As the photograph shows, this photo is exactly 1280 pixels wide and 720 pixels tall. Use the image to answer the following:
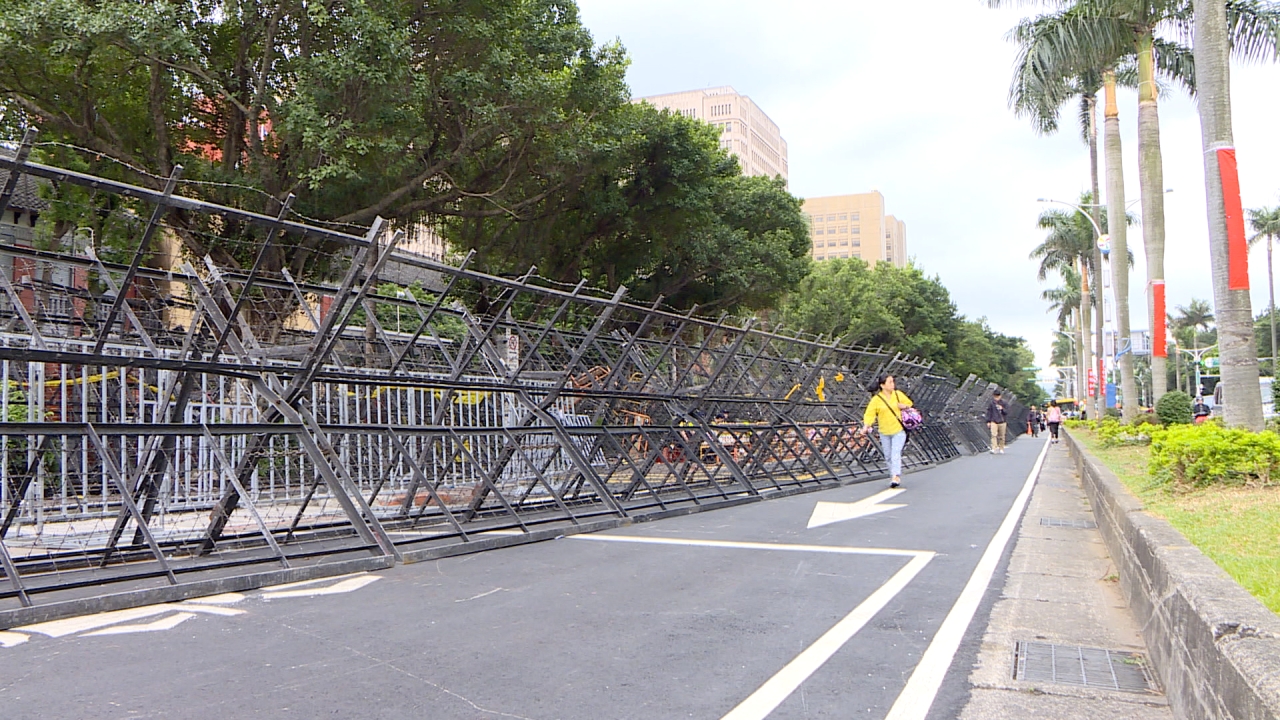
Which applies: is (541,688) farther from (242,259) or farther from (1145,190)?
(1145,190)

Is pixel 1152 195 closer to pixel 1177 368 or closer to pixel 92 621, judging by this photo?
pixel 92 621

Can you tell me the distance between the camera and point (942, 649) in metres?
5.03

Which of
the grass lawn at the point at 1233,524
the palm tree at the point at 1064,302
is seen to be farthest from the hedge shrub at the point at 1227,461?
the palm tree at the point at 1064,302

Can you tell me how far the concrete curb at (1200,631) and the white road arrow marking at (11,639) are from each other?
5565 mm

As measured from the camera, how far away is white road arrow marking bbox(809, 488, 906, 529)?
34.9 ft

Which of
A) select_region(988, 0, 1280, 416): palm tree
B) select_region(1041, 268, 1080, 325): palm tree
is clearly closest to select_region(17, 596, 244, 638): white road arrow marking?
select_region(988, 0, 1280, 416): palm tree

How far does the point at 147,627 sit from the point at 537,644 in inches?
91.0

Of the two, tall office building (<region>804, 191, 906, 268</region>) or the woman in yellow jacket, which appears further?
tall office building (<region>804, 191, 906, 268</region>)

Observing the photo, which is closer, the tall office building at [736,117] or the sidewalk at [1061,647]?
the sidewalk at [1061,647]

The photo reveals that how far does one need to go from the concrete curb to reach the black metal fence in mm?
5271

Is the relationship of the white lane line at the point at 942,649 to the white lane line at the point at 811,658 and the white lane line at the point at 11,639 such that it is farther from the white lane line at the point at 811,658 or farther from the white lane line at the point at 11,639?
the white lane line at the point at 11,639

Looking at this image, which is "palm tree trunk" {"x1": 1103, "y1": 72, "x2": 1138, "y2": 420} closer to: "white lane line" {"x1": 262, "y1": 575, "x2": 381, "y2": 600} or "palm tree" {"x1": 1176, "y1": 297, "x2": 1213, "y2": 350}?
"white lane line" {"x1": 262, "y1": 575, "x2": 381, "y2": 600}

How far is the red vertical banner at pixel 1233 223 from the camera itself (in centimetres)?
1166


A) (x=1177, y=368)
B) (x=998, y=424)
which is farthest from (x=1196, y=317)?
(x=998, y=424)
